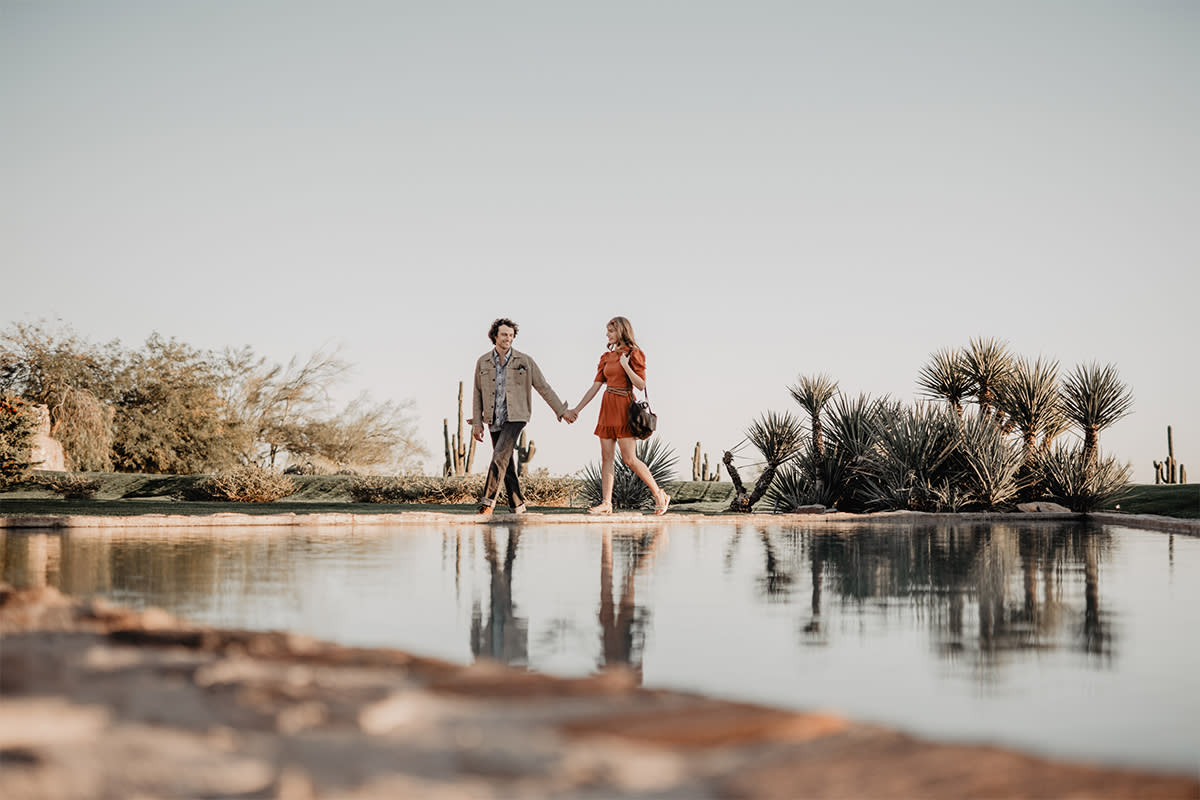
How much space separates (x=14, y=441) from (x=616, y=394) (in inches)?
554

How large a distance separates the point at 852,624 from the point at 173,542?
5250 millimetres

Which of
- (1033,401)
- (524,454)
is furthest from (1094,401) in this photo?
(524,454)

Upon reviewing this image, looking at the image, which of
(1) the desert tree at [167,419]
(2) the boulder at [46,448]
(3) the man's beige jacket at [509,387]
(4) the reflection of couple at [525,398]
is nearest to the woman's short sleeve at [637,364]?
(4) the reflection of couple at [525,398]

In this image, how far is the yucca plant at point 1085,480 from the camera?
39.9 feet

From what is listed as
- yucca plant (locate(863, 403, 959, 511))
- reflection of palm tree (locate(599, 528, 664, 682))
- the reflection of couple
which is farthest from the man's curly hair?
yucca plant (locate(863, 403, 959, 511))

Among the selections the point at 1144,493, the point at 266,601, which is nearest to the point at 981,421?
the point at 1144,493

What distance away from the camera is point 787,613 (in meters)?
3.45

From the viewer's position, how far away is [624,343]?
1067 centimetres

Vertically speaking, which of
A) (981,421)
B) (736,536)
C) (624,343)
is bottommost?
(736,536)

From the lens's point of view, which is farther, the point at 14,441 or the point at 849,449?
the point at 14,441

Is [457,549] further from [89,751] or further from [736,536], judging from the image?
[89,751]

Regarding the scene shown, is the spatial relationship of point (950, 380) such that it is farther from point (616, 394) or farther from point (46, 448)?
point (46, 448)

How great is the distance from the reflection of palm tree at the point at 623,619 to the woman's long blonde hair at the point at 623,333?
4799 millimetres

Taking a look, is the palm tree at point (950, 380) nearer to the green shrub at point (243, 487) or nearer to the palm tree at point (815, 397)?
the palm tree at point (815, 397)
